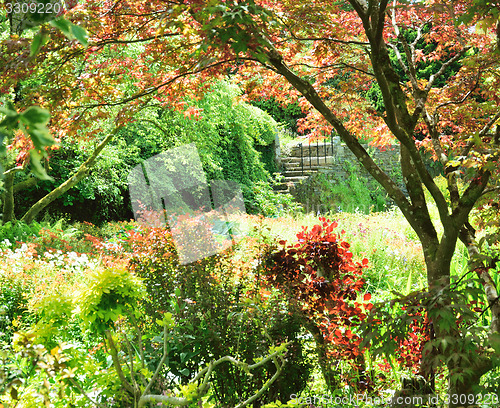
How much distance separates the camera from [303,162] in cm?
1222

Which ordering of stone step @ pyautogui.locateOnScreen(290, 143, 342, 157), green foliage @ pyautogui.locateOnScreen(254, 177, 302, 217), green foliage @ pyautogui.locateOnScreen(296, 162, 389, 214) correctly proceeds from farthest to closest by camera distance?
stone step @ pyautogui.locateOnScreen(290, 143, 342, 157) → green foliage @ pyautogui.locateOnScreen(296, 162, 389, 214) → green foliage @ pyautogui.locateOnScreen(254, 177, 302, 217)

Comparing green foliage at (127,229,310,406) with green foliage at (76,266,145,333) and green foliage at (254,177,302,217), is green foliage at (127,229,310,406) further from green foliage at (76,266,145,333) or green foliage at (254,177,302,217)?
green foliage at (254,177,302,217)

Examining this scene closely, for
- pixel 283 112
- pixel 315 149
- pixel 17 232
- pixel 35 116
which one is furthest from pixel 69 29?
pixel 283 112

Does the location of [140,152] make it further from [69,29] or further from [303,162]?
[69,29]

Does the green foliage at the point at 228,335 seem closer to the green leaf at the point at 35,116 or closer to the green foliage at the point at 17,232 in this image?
the green leaf at the point at 35,116

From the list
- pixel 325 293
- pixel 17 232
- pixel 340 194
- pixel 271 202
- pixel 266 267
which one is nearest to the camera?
pixel 325 293

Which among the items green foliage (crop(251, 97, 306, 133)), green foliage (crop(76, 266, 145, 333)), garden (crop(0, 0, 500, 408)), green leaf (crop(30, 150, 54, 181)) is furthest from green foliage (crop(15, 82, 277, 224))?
green leaf (crop(30, 150, 54, 181))

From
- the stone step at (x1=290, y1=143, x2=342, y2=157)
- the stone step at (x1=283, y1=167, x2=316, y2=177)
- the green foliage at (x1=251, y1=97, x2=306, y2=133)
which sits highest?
the green foliage at (x1=251, y1=97, x2=306, y2=133)

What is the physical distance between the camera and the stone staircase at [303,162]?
11528mm

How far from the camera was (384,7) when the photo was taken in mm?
2014

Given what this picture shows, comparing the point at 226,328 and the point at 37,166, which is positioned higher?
the point at 37,166

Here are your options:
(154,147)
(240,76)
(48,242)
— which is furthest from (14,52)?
(154,147)

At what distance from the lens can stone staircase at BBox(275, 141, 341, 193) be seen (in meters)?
11.5

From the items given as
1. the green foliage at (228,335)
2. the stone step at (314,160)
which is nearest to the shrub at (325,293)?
the green foliage at (228,335)
